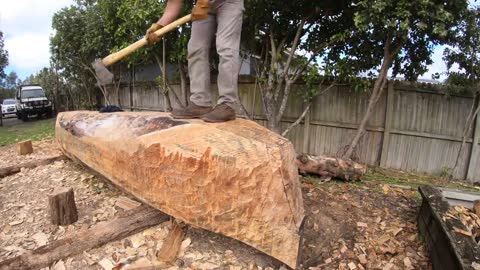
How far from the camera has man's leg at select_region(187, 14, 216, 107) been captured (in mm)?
3232

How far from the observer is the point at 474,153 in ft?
19.7

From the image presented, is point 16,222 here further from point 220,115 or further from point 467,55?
point 467,55

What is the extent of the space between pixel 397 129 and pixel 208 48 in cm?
470

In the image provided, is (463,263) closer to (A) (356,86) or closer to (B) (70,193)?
(B) (70,193)

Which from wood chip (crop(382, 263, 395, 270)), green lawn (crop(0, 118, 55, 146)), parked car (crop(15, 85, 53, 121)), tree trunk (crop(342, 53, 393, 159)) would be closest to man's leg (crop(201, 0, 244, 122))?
wood chip (crop(382, 263, 395, 270))

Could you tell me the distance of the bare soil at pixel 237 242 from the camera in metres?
2.69

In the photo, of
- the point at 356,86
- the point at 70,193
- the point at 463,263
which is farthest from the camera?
the point at 356,86

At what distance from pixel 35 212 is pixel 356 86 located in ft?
17.5

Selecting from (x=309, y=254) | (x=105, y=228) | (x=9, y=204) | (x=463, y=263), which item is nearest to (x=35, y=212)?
(x=9, y=204)

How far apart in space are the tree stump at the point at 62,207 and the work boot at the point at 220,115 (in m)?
1.46

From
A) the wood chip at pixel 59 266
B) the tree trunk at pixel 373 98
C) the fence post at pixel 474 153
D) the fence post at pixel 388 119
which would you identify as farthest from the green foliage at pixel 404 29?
the wood chip at pixel 59 266

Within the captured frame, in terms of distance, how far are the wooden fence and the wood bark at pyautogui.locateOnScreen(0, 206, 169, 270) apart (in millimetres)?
4712

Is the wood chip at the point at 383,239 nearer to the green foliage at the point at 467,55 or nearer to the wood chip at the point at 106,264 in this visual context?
the wood chip at the point at 106,264

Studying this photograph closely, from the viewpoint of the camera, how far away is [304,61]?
636 cm
